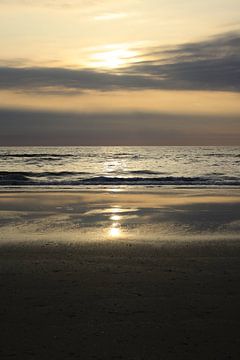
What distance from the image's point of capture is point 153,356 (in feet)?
13.4

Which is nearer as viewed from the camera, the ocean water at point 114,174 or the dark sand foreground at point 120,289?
the dark sand foreground at point 120,289

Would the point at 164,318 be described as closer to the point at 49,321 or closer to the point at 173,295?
the point at 173,295

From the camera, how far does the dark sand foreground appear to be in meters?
4.34

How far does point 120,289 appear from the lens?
233 inches

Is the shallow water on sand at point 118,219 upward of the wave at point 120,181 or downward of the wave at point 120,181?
upward

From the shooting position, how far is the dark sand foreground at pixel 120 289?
4.34 meters

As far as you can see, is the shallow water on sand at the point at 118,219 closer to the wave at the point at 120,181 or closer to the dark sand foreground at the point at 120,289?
the dark sand foreground at the point at 120,289

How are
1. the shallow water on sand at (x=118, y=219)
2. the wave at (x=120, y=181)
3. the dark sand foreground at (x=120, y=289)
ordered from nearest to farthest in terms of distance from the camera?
the dark sand foreground at (x=120, y=289)
the shallow water on sand at (x=118, y=219)
the wave at (x=120, y=181)

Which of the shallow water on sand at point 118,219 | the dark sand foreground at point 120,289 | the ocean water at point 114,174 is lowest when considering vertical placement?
the ocean water at point 114,174

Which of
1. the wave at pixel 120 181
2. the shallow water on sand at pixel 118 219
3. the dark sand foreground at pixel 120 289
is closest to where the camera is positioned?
the dark sand foreground at pixel 120 289

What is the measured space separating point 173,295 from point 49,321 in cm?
161

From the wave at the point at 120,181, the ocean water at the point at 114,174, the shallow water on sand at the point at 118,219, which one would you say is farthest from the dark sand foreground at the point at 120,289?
the wave at the point at 120,181

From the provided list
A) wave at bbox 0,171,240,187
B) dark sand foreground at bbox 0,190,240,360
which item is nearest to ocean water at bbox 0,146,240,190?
wave at bbox 0,171,240,187

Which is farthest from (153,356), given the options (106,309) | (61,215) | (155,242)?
(61,215)
